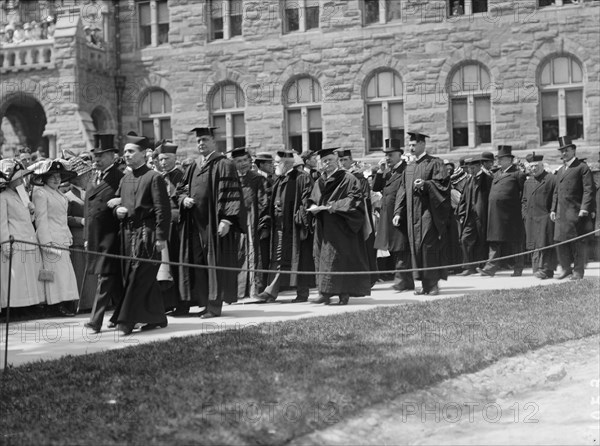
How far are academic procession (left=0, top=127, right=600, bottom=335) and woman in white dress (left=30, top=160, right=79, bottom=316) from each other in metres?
0.02

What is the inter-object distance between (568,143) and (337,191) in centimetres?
481

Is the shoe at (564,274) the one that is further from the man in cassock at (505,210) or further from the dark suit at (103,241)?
the dark suit at (103,241)

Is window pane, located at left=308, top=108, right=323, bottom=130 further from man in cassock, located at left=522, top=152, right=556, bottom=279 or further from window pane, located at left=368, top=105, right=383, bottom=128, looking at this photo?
man in cassock, located at left=522, top=152, right=556, bottom=279

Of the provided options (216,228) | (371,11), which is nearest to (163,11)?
(371,11)

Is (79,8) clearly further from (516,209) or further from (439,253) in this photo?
(439,253)

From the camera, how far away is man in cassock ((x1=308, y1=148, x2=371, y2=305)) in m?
13.3

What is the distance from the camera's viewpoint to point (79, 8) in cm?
3181

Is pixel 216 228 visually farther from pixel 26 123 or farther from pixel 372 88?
pixel 26 123

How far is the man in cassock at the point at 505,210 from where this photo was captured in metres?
18.4

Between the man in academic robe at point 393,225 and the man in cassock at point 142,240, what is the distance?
5054 millimetres

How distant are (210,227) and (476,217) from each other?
8.29 meters

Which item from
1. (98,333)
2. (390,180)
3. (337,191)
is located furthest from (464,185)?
(98,333)

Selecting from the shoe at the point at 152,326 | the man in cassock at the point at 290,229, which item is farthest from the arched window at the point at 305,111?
the shoe at the point at 152,326

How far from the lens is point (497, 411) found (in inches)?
307
